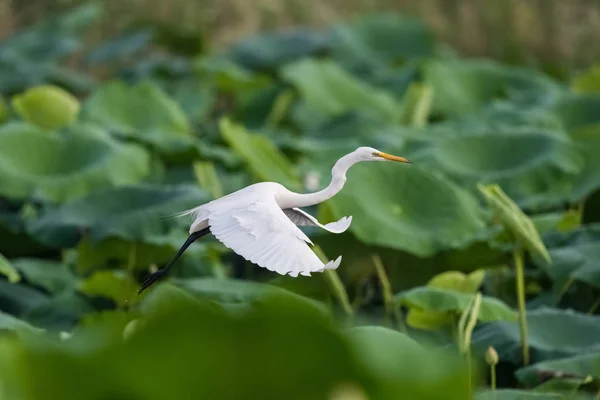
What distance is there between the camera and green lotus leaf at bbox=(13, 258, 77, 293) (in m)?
3.48

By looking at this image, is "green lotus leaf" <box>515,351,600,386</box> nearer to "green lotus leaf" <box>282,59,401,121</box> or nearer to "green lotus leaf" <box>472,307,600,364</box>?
"green lotus leaf" <box>472,307,600,364</box>

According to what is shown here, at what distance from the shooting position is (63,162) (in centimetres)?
407

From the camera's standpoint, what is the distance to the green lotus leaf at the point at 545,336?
2.67 m

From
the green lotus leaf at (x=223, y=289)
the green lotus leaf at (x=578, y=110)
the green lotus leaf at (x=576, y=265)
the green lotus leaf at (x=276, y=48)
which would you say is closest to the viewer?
the green lotus leaf at (x=223, y=289)

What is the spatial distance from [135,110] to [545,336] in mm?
2692

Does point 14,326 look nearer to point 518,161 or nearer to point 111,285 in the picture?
point 111,285

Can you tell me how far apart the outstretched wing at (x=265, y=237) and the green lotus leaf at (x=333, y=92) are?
4040 millimetres

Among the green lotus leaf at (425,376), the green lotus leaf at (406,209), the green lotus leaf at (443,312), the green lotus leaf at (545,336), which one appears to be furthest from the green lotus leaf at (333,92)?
the green lotus leaf at (425,376)

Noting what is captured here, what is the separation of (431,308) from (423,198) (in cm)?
62

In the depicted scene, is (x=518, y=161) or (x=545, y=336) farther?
(x=518, y=161)

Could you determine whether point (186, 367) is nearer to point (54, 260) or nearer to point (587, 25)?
point (54, 260)

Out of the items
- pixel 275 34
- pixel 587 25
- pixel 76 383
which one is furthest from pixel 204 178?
pixel 587 25

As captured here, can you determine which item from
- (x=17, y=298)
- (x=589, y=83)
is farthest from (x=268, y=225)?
(x=589, y=83)

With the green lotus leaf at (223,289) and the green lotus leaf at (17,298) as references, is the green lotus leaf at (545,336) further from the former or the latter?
the green lotus leaf at (17,298)
